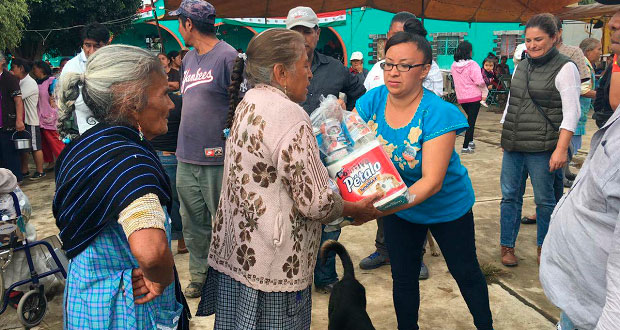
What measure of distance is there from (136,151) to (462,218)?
70.6 inches

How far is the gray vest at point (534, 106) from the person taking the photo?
358 centimetres

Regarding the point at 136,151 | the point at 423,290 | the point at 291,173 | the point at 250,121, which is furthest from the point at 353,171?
the point at 423,290

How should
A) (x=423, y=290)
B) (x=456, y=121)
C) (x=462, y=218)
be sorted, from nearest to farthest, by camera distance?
(x=456, y=121), (x=462, y=218), (x=423, y=290)

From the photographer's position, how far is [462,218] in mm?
2520

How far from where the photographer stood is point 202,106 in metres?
3.33

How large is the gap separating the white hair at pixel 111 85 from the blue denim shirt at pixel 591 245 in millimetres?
1483

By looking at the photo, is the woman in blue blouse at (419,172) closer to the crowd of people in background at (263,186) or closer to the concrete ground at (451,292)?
the crowd of people in background at (263,186)

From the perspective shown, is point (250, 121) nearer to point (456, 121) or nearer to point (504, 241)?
point (456, 121)

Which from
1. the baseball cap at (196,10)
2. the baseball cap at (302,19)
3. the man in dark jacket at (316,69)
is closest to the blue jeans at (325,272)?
the man in dark jacket at (316,69)

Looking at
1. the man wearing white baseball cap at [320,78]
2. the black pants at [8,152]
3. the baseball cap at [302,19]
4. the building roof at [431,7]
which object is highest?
the building roof at [431,7]

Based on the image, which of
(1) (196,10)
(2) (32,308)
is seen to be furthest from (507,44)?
(2) (32,308)

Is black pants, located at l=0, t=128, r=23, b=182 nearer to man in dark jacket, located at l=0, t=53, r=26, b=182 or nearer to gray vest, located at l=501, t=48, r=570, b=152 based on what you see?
man in dark jacket, located at l=0, t=53, r=26, b=182

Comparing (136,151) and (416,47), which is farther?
(416,47)

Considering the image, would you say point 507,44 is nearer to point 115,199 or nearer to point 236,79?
point 236,79
